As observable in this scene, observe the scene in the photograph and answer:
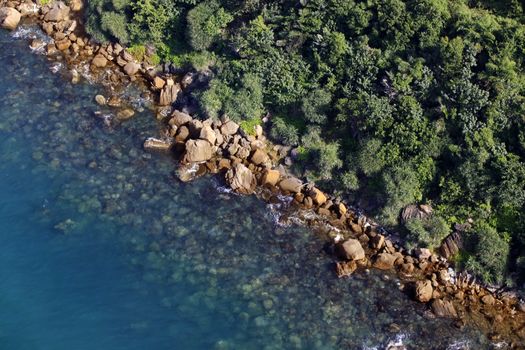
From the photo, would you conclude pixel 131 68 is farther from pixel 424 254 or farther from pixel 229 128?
pixel 424 254

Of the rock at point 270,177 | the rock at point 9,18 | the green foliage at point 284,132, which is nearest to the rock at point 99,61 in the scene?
the rock at point 9,18

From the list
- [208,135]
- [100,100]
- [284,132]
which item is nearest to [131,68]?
[100,100]

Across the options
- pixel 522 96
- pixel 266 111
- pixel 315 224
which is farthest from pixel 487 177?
pixel 266 111

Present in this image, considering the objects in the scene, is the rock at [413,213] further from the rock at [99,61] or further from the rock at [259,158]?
the rock at [99,61]

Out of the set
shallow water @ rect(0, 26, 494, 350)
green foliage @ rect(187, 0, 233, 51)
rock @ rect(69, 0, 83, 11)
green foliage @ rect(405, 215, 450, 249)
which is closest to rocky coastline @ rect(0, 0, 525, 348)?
rock @ rect(69, 0, 83, 11)

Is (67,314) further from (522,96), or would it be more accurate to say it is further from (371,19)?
(522,96)

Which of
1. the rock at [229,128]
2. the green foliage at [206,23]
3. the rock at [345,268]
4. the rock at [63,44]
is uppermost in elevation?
the green foliage at [206,23]
